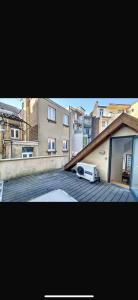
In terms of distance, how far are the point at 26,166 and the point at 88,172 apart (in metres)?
1.77

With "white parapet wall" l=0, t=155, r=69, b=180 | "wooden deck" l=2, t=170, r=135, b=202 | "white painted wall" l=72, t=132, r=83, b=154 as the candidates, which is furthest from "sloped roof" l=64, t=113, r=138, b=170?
"white painted wall" l=72, t=132, r=83, b=154

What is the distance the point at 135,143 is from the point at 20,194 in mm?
2625

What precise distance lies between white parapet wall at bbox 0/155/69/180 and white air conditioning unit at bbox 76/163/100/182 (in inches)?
48.7

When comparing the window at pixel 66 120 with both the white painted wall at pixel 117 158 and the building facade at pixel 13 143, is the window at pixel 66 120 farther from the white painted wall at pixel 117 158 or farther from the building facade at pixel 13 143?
the white painted wall at pixel 117 158

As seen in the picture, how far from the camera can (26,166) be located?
383 cm

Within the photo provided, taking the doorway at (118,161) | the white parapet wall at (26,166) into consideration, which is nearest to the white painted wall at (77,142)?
the white parapet wall at (26,166)

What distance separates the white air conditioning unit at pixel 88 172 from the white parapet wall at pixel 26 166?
1237mm

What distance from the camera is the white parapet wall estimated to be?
10.9 ft

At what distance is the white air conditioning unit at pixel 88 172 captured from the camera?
3.49m

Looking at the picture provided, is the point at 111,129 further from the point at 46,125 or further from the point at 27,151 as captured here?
the point at 27,151

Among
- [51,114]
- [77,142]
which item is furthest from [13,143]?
[77,142]

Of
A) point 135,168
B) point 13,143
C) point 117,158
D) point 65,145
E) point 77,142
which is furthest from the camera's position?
point 77,142

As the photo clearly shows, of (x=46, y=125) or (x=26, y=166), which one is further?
(x=46, y=125)
